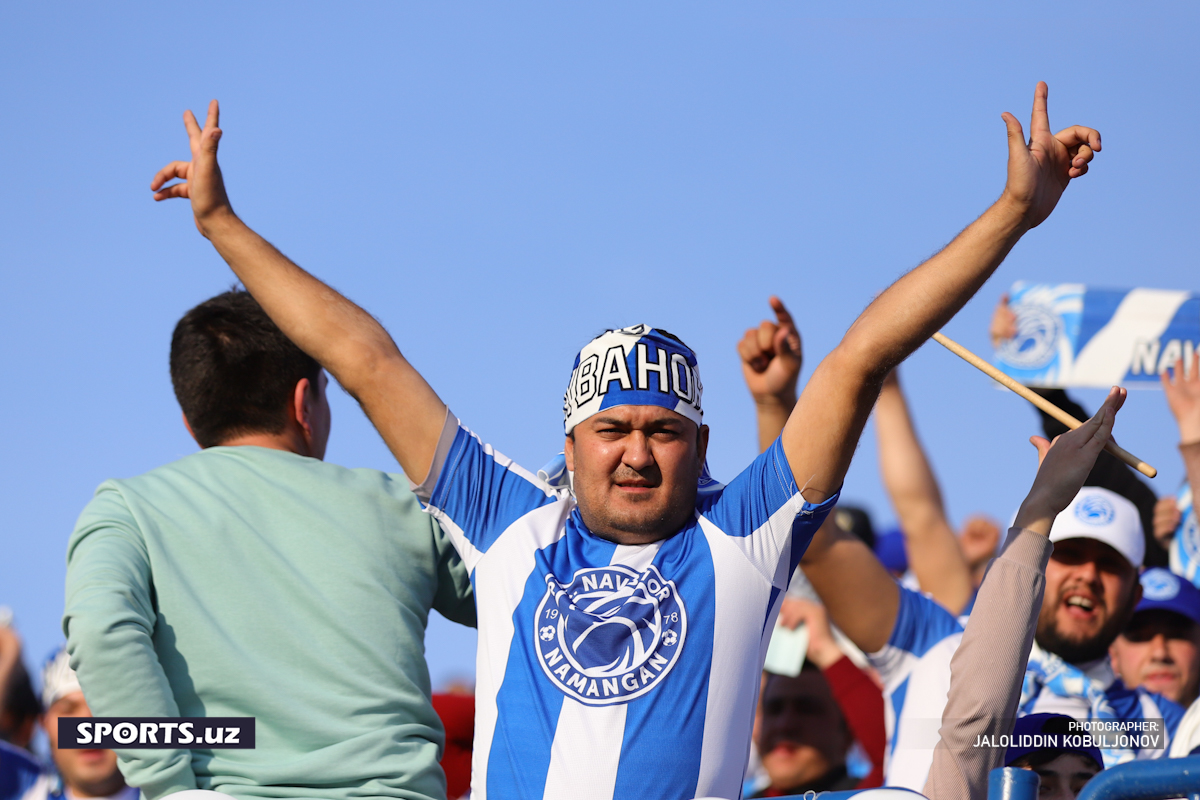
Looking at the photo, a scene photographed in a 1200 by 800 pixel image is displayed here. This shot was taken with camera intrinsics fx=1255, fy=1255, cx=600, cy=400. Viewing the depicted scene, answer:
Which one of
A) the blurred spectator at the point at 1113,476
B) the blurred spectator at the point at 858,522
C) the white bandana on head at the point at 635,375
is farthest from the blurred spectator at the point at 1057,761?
the blurred spectator at the point at 858,522

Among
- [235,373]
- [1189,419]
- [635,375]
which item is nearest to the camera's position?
[635,375]

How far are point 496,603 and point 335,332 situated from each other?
2.70ft

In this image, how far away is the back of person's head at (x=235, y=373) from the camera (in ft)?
11.5

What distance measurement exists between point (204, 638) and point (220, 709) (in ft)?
0.57

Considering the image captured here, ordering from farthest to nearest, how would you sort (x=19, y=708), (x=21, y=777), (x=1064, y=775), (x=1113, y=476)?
(x=1113, y=476) → (x=19, y=708) → (x=21, y=777) → (x=1064, y=775)

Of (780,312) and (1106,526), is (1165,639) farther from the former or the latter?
(780,312)

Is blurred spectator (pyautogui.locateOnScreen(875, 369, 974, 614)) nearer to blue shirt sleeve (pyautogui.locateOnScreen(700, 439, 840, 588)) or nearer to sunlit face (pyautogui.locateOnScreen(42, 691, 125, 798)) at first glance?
blue shirt sleeve (pyautogui.locateOnScreen(700, 439, 840, 588))

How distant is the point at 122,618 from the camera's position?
2.83 metres

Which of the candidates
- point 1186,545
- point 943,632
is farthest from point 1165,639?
point 943,632

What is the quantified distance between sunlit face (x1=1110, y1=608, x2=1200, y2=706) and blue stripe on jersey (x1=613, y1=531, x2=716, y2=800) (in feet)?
9.90

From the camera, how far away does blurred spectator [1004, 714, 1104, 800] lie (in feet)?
10.9

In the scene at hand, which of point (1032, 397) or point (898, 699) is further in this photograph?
point (898, 699)

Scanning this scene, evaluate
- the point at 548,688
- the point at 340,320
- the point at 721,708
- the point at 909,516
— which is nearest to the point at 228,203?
the point at 340,320

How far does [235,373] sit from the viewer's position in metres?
3.50
